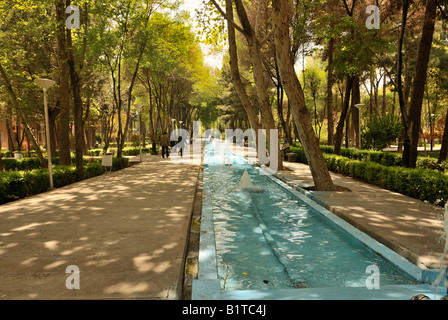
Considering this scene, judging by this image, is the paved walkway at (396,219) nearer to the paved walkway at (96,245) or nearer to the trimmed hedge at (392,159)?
the paved walkway at (96,245)

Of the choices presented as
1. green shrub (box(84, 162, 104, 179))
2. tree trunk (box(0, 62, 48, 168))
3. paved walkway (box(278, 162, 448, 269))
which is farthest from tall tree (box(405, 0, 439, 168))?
tree trunk (box(0, 62, 48, 168))

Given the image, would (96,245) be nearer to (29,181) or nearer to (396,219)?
(396,219)

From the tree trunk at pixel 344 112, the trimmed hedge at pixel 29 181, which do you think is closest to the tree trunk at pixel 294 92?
the tree trunk at pixel 344 112

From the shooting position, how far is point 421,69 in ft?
35.6

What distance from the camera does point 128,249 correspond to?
4.54m

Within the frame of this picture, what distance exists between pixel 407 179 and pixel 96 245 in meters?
8.15

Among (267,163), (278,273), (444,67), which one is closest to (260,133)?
(267,163)

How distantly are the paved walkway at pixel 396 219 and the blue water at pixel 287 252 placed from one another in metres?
0.34

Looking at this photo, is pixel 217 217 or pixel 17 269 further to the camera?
pixel 217 217

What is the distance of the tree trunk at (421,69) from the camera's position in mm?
10646

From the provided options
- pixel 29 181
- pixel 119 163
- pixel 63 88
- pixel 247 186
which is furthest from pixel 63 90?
pixel 247 186

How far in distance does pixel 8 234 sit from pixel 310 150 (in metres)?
7.68

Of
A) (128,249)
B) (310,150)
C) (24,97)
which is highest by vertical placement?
(24,97)
